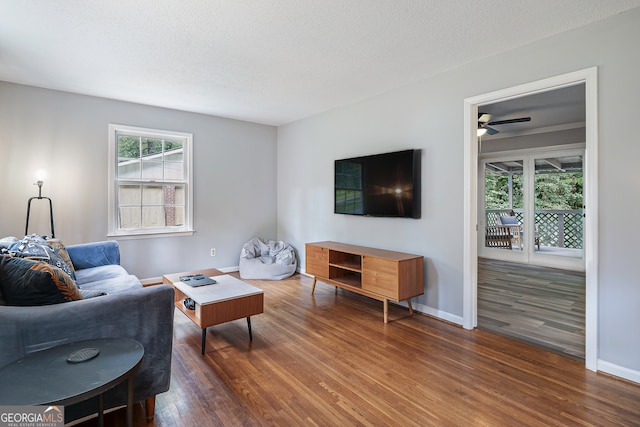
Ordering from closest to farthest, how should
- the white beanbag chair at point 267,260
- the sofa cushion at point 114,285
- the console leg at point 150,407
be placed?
the console leg at point 150,407 < the sofa cushion at point 114,285 < the white beanbag chair at point 267,260

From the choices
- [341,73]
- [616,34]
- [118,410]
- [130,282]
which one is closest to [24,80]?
[130,282]

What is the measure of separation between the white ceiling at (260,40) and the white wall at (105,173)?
1.26ft

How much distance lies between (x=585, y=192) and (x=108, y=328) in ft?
10.4

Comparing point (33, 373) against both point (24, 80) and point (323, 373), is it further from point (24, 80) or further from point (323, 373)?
point (24, 80)

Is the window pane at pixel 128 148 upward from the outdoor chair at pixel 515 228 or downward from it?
upward

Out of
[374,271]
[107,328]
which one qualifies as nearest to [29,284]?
[107,328]

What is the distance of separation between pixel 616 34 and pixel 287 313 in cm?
354

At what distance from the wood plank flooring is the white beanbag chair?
2720 mm

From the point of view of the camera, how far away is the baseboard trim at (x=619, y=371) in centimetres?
212

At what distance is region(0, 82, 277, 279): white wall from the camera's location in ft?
11.9

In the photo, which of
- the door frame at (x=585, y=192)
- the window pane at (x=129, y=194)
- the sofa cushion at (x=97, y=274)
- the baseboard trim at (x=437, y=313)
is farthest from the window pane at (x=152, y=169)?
the door frame at (x=585, y=192)

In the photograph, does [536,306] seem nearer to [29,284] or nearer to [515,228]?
[515,228]

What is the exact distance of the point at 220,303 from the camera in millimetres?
2504

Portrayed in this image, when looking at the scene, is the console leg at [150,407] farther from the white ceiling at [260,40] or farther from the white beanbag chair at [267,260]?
the white beanbag chair at [267,260]
